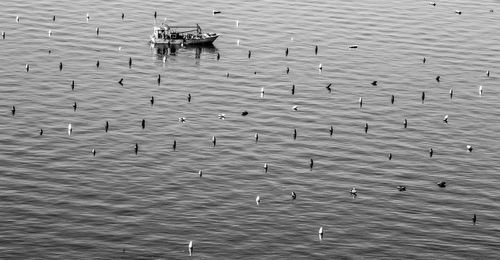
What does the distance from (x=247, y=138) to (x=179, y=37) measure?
154 feet

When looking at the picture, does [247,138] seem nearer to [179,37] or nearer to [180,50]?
[180,50]

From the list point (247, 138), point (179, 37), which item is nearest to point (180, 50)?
point (179, 37)

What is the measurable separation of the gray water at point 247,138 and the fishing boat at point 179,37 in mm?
2191

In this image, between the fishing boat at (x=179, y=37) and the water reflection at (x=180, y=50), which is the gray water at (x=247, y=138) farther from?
the fishing boat at (x=179, y=37)

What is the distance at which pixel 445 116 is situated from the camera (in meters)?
136

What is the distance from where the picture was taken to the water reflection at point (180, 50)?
162875 millimetres

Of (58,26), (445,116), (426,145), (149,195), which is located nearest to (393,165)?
(426,145)

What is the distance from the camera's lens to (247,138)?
412 feet

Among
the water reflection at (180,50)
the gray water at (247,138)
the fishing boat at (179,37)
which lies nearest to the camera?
the gray water at (247,138)

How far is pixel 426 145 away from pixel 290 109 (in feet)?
67.6

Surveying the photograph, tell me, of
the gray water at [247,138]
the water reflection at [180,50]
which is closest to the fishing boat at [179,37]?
the water reflection at [180,50]

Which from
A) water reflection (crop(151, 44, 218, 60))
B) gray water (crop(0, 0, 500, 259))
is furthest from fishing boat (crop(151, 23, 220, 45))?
gray water (crop(0, 0, 500, 259))

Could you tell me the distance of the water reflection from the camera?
163m

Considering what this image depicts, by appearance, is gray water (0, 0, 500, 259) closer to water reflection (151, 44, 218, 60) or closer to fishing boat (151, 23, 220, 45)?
water reflection (151, 44, 218, 60)
